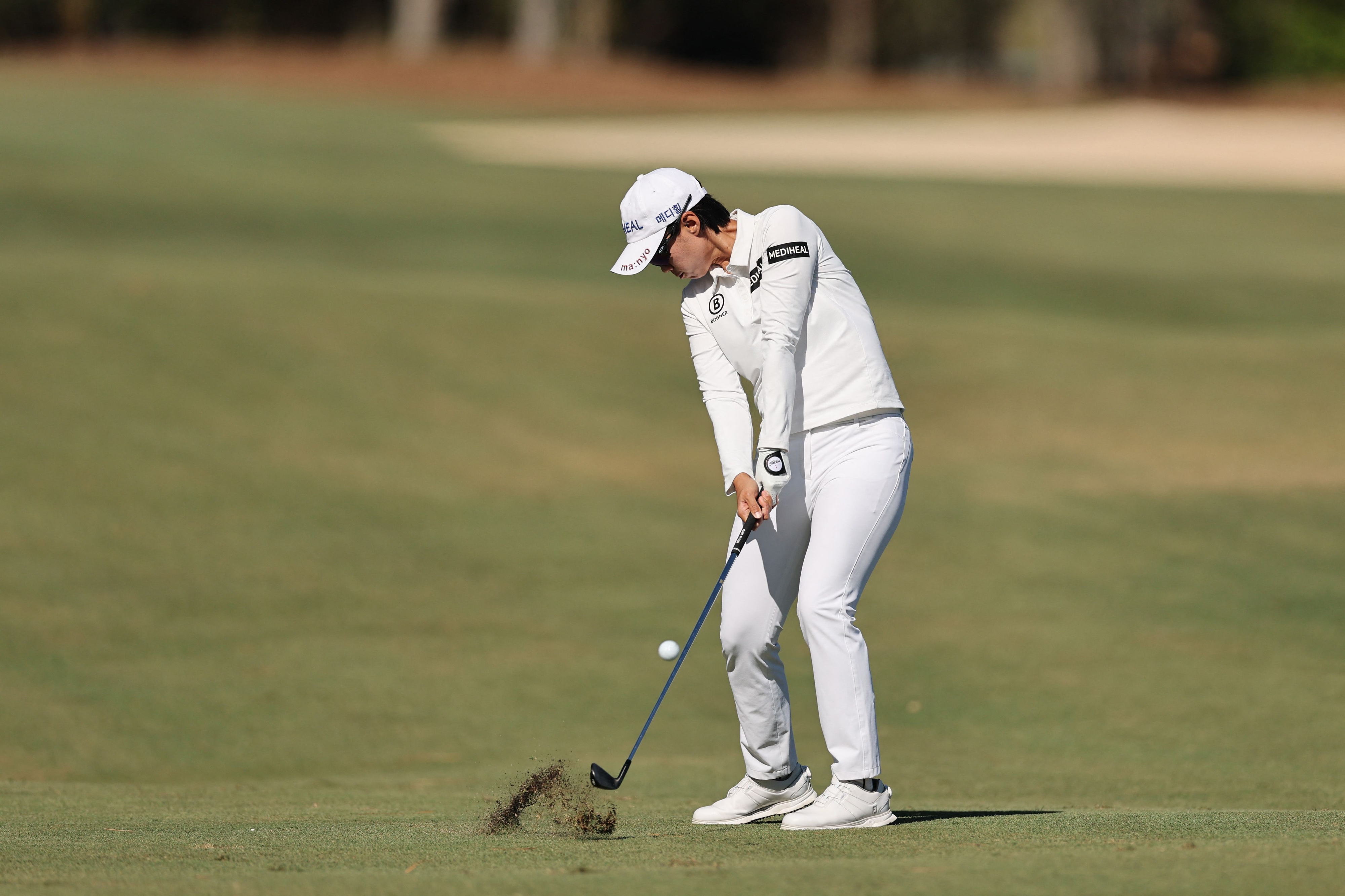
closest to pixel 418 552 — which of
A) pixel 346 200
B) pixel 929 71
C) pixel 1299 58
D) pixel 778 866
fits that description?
pixel 778 866

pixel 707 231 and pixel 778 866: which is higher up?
pixel 707 231

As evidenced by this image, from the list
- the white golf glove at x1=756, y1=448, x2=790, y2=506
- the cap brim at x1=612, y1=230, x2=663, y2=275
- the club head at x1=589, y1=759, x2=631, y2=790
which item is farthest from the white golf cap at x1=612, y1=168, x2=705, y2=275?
the club head at x1=589, y1=759, x2=631, y2=790

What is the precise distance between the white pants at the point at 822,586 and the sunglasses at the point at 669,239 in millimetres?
806

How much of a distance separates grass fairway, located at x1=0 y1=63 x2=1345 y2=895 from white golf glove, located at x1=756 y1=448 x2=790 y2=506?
1217mm

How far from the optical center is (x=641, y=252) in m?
5.80

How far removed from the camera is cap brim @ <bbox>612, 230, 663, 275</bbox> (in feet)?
19.0

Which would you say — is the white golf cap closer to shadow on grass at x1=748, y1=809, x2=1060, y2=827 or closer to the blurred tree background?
shadow on grass at x1=748, y1=809, x2=1060, y2=827

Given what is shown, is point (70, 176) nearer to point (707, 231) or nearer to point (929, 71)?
point (707, 231)

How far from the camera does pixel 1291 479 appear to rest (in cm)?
1346

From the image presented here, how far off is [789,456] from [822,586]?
18.8 inches

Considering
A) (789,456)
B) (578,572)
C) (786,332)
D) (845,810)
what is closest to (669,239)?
(786,332)

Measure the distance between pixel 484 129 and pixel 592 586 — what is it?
1140 inches

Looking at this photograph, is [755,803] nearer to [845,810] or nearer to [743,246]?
[845,810]

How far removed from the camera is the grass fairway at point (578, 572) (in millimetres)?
5480
